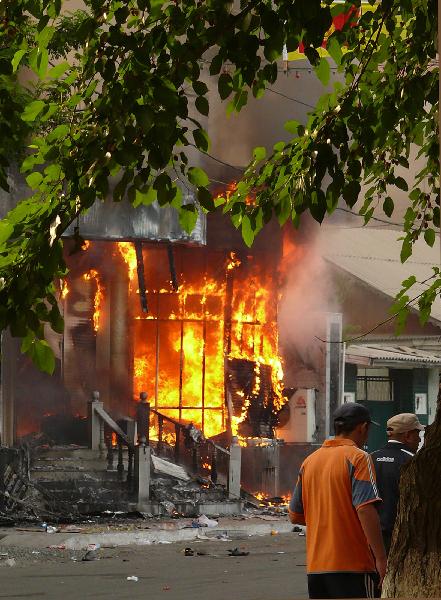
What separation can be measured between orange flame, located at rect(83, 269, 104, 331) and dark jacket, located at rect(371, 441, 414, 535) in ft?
66.6

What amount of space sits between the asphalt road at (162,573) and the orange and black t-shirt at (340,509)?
532 cm

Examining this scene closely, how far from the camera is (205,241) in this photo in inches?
1081

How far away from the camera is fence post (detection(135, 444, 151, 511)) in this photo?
22781mm

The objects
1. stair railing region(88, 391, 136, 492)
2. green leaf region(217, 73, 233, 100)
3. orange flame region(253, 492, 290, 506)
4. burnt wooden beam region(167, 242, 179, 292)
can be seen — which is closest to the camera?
green leaf region(217, 73, 233, 100)

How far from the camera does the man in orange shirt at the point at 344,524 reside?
6344 millimetres

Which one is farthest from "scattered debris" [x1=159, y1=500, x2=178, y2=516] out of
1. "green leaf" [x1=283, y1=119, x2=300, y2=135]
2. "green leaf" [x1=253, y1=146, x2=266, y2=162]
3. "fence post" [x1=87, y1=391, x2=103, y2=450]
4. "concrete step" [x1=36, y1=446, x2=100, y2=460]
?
"green leaf" [x1=283, y1=119, x2=300, y2=135]

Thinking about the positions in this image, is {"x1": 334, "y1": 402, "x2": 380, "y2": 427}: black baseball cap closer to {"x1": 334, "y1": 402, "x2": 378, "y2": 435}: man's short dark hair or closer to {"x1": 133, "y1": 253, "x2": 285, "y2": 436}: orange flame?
{"x1": 334, "y1": 402, "x2": 378, "y2": 435}: man's short dark hair

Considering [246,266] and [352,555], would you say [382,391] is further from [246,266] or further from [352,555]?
[352,555]

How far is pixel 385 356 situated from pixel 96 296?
8856 mm

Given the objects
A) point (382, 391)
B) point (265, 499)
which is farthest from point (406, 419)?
point (382, 391)

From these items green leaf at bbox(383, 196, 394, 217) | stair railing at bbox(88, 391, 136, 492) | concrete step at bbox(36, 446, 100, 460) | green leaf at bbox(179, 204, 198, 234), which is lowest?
concrete step at bbox(36, 446, 100, 460)

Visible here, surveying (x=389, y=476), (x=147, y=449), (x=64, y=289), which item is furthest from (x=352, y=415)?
(x=64, y=289)

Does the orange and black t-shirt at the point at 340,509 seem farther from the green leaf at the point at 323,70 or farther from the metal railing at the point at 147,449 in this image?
the metal railing at the point at 147,449

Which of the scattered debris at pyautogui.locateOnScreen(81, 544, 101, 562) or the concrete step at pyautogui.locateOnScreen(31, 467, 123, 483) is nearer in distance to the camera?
the scattered debris at pyautogui.locateOnScreen(81, 544, 101, 562)
